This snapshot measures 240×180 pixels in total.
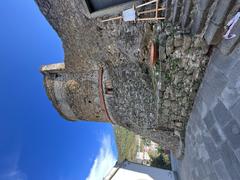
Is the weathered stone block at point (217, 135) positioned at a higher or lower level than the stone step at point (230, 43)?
lower

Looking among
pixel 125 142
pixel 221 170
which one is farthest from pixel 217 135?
pixel 125 142

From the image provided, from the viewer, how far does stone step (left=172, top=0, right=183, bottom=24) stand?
2.95 m

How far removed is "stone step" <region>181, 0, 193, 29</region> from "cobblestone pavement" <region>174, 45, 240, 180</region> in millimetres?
515

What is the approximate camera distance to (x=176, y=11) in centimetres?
300

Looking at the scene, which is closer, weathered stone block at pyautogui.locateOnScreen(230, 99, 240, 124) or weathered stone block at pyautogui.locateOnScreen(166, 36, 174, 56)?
weathered stone block at pyautogui.locateOnScreen(230, 99, 240, 124)

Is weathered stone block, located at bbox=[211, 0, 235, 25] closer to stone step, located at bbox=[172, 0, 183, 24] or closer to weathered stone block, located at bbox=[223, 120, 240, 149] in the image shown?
stone step, located at bbox=[172, 0, 183, 24]

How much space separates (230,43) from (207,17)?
18.0 inches

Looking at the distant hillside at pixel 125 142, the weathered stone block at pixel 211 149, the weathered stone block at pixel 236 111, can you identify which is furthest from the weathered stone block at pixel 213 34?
the distant hillside at pixel 125 142

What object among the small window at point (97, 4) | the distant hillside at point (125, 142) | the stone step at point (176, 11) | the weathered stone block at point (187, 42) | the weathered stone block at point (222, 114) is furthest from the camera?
the distant hillside at point (125, 142)

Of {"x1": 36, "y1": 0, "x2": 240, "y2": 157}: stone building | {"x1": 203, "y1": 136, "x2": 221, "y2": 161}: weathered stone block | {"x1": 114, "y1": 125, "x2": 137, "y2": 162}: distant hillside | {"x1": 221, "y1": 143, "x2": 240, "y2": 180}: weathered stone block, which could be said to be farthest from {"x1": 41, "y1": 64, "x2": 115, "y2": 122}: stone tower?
{"x1": 114, "y1": 125, "x2": 137, "y2": 162}: distant hillside

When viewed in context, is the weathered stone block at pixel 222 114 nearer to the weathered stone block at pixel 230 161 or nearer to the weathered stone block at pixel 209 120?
the weathered stone block at pixel 209 120

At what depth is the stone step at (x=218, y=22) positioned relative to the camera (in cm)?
229

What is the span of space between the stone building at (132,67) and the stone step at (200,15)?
0.01 metres

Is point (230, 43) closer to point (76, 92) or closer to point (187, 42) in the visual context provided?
point (187, 42)
